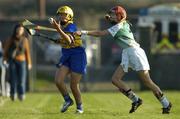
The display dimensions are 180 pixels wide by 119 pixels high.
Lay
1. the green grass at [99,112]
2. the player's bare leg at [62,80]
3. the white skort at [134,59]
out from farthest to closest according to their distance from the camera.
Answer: the player's bare leg at [62,80]
the white skort at [134,59]
the green grass at [99,112]

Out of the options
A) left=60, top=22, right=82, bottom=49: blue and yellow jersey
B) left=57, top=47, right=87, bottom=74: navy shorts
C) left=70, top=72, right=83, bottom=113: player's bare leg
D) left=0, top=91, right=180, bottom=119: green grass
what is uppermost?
left=60, top=22, right=82, bottom=49: blue and yellow jersey

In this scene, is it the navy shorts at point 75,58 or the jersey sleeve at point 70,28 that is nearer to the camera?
the jersey sleeve at point 70,28

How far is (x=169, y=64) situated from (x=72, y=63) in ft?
39.2

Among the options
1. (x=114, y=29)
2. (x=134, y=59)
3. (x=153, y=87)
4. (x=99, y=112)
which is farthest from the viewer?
(x=99, y=112)

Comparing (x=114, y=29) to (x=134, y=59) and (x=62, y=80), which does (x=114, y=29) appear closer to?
(x=134, y=59)

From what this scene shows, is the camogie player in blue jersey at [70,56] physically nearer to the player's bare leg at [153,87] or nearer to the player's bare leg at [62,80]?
the player's bare leg at [62,80]

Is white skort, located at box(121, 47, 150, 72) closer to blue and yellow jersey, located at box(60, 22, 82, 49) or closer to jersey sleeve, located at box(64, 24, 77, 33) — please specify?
blue and yellow jersey, located at box(60, 22, 82, 49)

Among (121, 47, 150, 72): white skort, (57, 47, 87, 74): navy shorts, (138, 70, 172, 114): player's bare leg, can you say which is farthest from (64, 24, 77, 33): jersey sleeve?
(138, 70, 172, 114): player's bare leg

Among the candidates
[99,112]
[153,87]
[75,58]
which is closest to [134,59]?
[153,87]

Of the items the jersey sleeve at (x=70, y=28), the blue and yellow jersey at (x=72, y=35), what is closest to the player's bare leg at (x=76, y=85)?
the blue and yellow jersey at (x=72, y=35)

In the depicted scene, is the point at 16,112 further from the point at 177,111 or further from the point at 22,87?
the point at 22,87

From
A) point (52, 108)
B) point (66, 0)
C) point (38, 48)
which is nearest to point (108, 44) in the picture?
point (38, 48)

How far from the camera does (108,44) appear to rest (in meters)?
29.6

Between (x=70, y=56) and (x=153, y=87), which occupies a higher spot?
(x=70, y=56)
